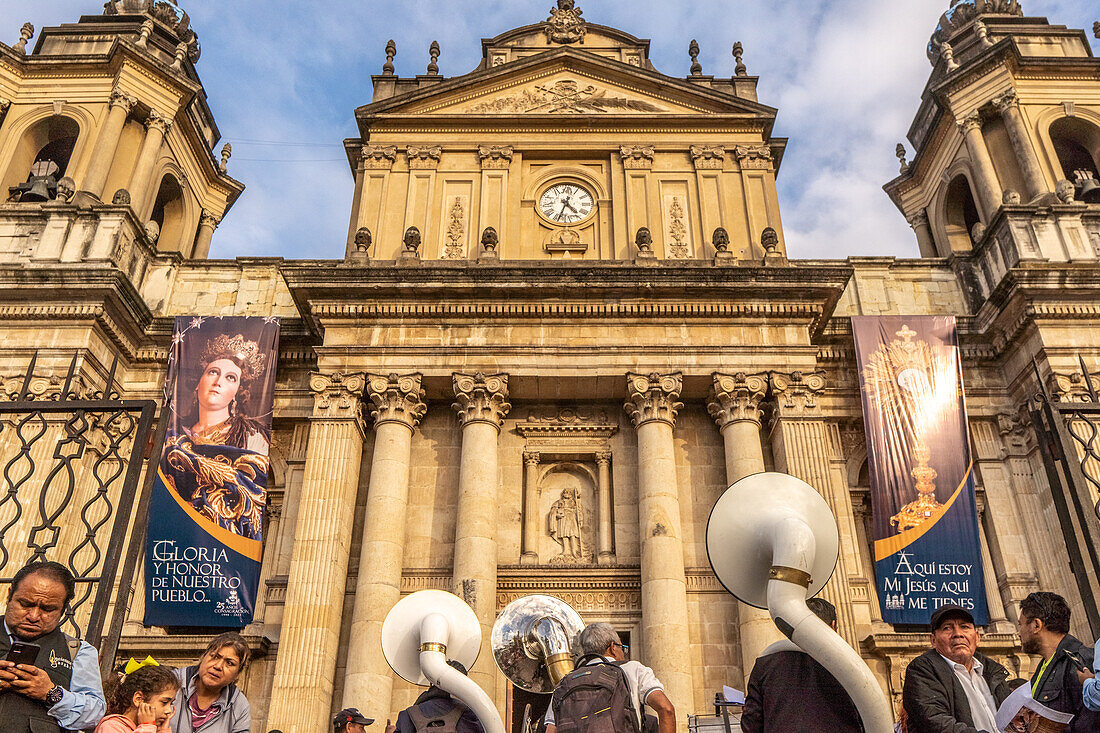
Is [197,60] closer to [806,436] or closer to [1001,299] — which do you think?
[806,436]

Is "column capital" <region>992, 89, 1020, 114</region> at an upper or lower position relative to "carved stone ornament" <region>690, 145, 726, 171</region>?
upper

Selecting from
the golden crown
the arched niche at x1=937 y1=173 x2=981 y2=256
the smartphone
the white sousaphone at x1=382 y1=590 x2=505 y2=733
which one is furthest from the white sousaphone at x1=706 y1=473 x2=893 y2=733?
the arched niche at x1=937 y1=173 x2=981 y2=256

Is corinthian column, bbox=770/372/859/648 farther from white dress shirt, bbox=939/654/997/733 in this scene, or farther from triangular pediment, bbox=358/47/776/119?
white dress shirt, bbox=939/654/997/733

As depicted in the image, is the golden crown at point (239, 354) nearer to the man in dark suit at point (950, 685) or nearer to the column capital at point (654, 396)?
the column capital at point (654, 396)

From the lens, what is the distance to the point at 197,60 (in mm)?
26703

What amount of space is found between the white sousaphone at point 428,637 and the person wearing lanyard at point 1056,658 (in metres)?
3.68

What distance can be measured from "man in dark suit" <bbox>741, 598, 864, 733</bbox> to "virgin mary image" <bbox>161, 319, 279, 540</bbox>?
12.7 m

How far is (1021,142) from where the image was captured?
2098cm

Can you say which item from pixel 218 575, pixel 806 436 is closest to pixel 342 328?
pixel 218 575

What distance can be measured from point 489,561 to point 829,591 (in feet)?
18.8

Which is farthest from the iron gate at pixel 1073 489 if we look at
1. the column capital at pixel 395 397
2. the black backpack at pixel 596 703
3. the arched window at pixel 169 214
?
the arched window at pixel 169 214

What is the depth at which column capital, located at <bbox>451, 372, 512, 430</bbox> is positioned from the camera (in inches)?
646

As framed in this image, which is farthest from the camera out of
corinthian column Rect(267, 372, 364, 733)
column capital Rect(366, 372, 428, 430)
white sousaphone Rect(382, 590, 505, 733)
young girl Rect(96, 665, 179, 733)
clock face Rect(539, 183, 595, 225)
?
clock face Rect(539, 183, 595, 225)

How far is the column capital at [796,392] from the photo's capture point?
1633cm
